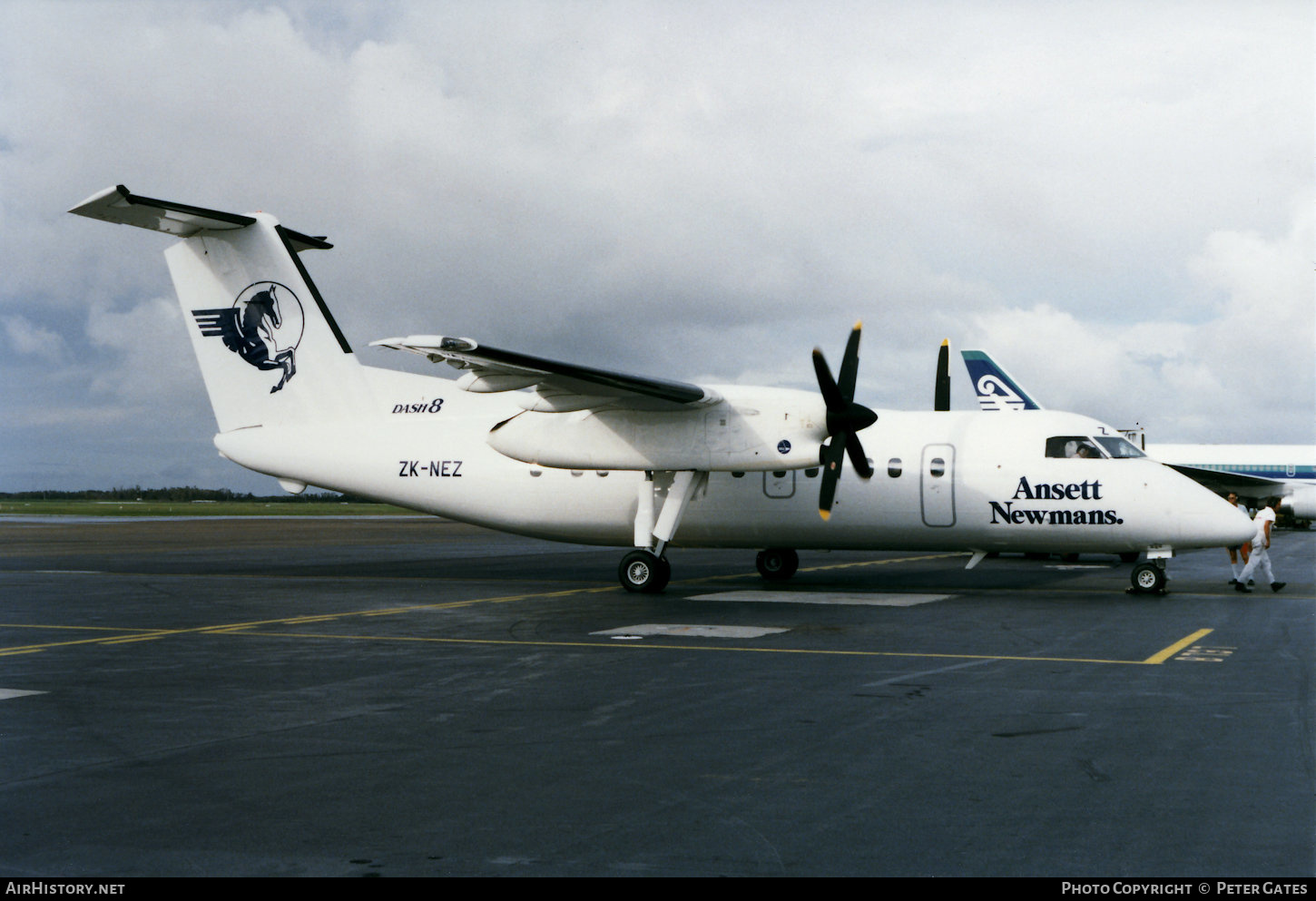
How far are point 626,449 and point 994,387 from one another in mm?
24797

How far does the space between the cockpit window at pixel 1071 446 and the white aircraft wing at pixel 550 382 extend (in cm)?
623

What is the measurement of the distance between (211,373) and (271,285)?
2.46 m

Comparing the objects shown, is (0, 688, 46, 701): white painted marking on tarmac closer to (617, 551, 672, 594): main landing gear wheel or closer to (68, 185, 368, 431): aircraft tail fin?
(617, 551, 672, 594): main landing gear wheel

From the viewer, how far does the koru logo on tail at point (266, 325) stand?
960 inches

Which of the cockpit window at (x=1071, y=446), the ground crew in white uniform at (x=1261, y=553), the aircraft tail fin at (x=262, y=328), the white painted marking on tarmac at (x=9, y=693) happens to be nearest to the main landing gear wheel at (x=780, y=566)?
the cockpit window at (x=1071, y=446)

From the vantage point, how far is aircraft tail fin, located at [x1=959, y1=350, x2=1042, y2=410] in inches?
1630

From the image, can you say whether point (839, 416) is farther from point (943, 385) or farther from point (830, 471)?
point (943, 385)

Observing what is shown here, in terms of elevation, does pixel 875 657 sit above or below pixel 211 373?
below

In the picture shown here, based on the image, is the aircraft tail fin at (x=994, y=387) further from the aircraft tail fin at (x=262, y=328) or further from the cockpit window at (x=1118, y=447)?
the aircraft tail fin at (x=262, y=328)

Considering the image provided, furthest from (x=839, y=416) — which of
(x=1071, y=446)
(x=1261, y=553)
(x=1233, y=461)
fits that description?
(x=1233, y=461)

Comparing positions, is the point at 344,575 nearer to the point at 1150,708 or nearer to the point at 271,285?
the point at 271,285

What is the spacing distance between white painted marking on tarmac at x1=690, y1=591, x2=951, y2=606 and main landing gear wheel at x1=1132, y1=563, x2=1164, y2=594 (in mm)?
3407

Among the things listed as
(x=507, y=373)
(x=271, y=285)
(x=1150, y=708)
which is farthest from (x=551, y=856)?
(x=271, y=285)
